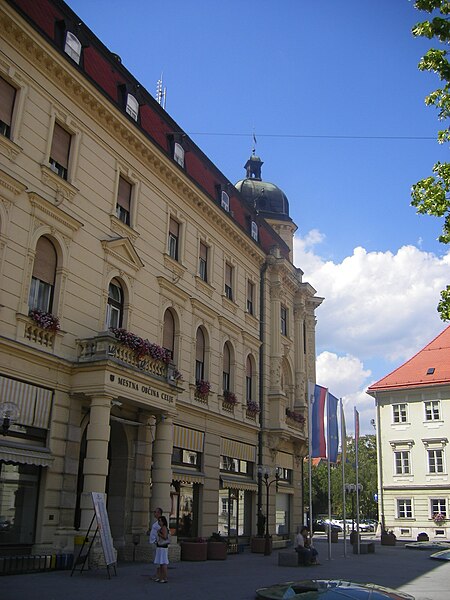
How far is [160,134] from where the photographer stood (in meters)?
26.4

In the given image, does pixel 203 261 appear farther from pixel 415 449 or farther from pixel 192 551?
pixel 415 449

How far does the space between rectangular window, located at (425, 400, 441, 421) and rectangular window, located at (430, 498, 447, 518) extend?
6.31 m

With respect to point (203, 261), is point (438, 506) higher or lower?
lower

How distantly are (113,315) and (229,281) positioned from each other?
1035 centimetres

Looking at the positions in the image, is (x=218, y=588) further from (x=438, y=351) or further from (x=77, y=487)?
(x=438, y=351)

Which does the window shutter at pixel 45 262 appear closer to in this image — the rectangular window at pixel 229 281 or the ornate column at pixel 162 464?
the ornate column at pixel 162 464

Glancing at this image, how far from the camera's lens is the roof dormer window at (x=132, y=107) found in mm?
24109

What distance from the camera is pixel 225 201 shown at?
32.0 m

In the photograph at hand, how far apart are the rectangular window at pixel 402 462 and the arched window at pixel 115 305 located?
37822 millimetres

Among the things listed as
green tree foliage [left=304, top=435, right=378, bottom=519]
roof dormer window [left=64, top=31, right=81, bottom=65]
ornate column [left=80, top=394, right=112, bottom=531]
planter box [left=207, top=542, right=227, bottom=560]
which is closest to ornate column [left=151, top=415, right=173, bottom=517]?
planter box [left=207, top=542, right=227, bottom=560]

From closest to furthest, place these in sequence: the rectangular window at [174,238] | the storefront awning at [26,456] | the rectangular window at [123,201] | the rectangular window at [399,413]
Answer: the storefront awning at [26,456] → the rectangular window at [123,201] → the rectangular window at [174,238] → the rectangular window at [399,413]

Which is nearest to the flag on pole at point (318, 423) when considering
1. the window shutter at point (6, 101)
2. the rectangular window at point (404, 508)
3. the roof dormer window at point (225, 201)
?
the roof dormer window at point (225, 201)

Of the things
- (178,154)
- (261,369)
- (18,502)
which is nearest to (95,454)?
(18,502)

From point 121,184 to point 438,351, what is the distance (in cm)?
4235
